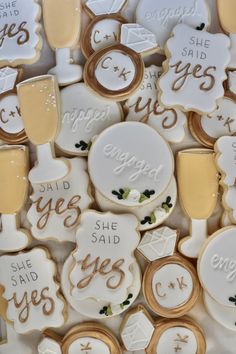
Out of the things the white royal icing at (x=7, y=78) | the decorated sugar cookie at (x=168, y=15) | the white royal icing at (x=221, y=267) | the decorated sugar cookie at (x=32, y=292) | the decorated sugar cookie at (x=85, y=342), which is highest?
the decorated sugar cookie at (x=168, y=15)

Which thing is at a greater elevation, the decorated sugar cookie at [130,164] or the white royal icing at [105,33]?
the white royal icing at [105,33]

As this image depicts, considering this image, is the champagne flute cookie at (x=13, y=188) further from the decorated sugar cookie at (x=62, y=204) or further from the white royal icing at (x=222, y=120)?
the white royal icing at (x=222, y=120)

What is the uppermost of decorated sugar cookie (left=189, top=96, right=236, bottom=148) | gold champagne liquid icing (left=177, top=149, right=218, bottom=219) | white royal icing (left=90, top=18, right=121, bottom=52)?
white royal icing (left=90, top=18, right=121, bottom=52)

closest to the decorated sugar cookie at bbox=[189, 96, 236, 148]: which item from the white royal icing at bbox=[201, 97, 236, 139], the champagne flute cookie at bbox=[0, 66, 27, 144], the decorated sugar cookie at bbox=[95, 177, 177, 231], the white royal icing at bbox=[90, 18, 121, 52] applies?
the white royal icing at bbox=[201, 97, 236, 139]

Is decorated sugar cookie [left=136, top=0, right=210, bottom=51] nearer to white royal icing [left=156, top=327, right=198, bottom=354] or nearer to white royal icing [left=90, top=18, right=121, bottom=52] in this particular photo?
white royal icing [left=90, top=18, right=121, bottom=52]

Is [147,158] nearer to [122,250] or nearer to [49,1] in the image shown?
[122,250]

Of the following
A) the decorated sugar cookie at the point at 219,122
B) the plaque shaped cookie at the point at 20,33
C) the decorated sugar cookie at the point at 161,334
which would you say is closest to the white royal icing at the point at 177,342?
the decorated sugar cookie at the point at 161,334
